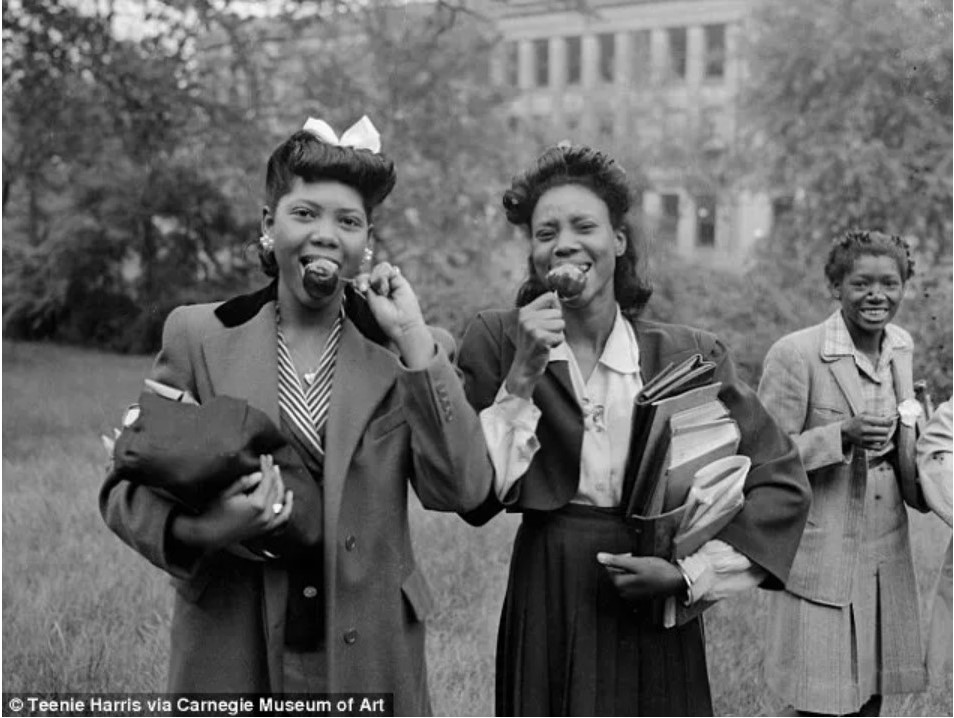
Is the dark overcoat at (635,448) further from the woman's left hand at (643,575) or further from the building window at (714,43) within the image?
the building window at (714,43)

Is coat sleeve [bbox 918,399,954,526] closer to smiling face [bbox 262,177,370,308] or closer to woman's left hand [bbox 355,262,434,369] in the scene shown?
woman's left hand [bbox 355,262,434,369]

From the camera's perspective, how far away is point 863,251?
3.72 m

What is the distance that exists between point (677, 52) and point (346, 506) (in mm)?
29266

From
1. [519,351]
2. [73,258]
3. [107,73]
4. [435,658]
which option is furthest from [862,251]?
[73,258]

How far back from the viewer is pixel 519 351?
95.4 inches

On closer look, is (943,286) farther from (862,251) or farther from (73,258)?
(73,258)

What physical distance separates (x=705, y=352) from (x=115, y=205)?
14.5m

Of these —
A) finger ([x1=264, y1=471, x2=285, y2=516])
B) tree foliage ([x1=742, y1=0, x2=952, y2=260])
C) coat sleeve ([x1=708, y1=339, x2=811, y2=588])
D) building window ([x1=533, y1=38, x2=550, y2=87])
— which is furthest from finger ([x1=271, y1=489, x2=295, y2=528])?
building window ([x1=533, y1=38, x2=550, y2=87])

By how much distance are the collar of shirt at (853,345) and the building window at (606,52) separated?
2844 cm

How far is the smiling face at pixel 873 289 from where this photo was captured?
3695 mm

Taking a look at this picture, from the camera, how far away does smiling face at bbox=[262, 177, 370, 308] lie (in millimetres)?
2400

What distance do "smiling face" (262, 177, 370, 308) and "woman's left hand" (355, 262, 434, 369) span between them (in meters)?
0.11

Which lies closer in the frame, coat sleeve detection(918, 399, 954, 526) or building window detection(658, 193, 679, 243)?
coat sleeve detection(918, 399, 954, 526)

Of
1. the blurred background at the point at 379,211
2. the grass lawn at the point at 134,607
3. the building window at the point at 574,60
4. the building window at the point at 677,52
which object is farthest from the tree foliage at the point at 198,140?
the building window at the point at 574,60
